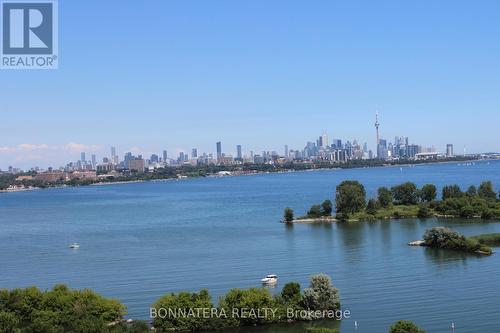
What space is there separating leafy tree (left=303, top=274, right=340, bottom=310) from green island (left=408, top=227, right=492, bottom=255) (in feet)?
16.7

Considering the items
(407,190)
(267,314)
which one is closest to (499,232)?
(407,190)

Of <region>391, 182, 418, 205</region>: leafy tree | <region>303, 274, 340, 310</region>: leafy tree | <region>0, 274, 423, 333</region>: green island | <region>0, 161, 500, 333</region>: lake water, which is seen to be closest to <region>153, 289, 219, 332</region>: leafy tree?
<region>0, 274, 423, 333</region>: green island

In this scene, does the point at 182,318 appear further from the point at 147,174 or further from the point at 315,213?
the point at 147,174

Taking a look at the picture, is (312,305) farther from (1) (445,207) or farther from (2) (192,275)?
(1) (445,207)

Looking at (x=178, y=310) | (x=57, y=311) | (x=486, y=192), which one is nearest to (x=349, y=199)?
(x=486, y=192)

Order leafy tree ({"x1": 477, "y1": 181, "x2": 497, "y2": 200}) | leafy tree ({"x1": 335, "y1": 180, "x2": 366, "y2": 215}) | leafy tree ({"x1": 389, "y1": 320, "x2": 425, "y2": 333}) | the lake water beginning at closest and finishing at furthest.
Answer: leafy tree ({"x1": 389, "y1": 320, "x2": 425, "y2": 333}) < the lake water < leafy tree ({"x1": 335, "y1": 180, "x2": 366, "y2": 215}) < leafy tree ({"x1": 477, "y1": 181, "x2": 497, "y2": 200})

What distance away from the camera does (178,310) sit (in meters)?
8.02

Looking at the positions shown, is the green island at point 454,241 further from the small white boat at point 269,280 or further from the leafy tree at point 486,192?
the leafy tree at point 486,192

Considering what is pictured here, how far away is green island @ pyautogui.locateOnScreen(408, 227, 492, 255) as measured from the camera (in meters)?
12.6

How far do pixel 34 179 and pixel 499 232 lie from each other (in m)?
58.6

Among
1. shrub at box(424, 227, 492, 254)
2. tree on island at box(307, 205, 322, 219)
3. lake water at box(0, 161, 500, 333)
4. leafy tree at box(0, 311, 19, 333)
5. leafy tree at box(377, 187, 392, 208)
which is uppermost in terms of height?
leafy tree at box(377, 187, 392, 208)

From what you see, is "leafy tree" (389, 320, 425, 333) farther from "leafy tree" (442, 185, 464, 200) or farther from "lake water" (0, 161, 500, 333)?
"leafy tree" (442, 185, 464, 200)

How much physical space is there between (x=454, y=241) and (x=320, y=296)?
17.8 ft

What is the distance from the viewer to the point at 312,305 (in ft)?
28.2
